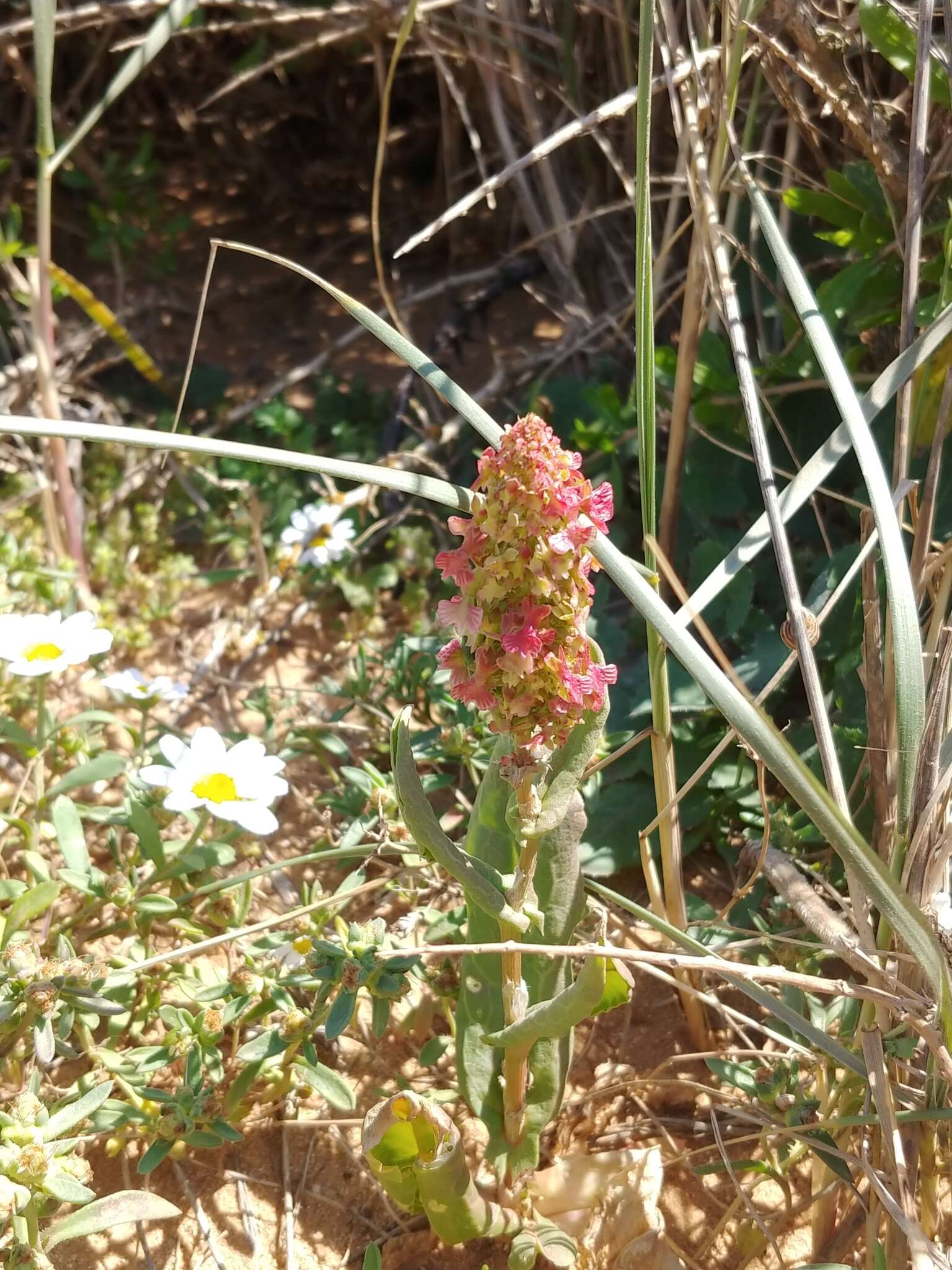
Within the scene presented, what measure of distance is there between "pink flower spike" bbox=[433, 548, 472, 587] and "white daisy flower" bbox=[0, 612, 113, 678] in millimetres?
711

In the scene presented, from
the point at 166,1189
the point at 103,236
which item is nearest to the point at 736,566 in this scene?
the point at 166,1189

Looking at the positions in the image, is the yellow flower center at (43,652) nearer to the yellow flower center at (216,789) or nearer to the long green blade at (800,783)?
the yellow flower center at (216,789)

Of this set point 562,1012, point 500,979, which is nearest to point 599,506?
point 562,1012

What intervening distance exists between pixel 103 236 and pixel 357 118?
696 mm

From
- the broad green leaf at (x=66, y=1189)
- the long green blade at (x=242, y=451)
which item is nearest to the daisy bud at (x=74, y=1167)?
the broad green leaf at (x=66, y=1189)

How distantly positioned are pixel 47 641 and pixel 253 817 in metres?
0.39

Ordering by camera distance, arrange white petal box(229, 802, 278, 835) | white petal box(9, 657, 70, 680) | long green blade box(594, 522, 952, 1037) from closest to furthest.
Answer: long green blade box(594, 522, 952, 1037), white petal box(229, 802, 278, 835), white petal box(9, 657, 70, 680)

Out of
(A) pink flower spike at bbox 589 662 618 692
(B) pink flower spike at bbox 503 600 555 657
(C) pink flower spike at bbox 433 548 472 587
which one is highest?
(C) pink flower spike at bbox 433 548 472 587

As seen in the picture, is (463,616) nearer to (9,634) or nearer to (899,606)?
(899,606)

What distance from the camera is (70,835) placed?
4.24ft

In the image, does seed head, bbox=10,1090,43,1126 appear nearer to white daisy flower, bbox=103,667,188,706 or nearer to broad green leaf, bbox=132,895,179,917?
broad green leaf, bbox=132,895,179,917

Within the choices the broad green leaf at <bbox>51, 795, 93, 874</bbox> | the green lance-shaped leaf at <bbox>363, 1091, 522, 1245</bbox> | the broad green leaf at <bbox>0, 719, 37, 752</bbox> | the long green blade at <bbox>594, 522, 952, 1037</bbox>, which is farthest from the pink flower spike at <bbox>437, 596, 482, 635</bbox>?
the broad green leaf at <bbox>0, 719, 37, 752</bbox>

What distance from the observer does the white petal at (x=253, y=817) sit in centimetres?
118

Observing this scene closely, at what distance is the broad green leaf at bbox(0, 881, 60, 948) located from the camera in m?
1.13
